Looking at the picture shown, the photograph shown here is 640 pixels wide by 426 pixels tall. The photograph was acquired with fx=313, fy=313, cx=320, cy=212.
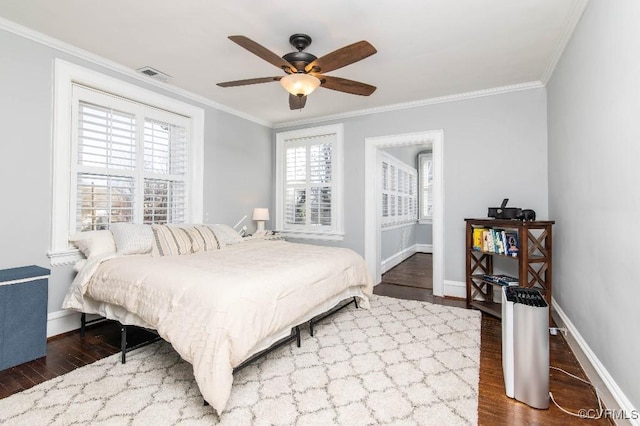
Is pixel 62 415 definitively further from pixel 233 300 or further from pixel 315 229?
pixel 315 229

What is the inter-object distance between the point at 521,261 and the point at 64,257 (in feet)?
14.3

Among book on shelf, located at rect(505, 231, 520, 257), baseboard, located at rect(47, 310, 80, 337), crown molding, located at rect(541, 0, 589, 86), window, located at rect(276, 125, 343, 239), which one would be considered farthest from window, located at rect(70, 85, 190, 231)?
crown molding, located at rect(541, 0, 589, 86)

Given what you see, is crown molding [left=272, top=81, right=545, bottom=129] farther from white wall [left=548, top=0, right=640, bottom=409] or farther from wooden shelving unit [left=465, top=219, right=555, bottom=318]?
wooden shelving unit [left=465, top=219, right=555, bottom=318]

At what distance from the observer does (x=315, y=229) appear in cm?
513

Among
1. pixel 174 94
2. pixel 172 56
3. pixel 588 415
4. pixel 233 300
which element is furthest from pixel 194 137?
pixel 588 415

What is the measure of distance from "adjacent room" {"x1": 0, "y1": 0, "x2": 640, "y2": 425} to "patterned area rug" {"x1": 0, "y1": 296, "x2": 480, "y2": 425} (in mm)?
18

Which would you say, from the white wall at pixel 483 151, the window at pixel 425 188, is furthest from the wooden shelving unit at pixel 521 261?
the window at pixel 425 188

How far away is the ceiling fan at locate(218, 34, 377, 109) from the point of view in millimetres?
2148

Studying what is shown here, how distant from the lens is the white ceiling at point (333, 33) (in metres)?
2.30

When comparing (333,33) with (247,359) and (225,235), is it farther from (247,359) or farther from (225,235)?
(247,359)

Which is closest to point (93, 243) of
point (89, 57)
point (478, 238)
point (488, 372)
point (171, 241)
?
point (171, 241)

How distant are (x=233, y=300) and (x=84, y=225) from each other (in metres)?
2.21

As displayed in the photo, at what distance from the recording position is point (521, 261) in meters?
3.09

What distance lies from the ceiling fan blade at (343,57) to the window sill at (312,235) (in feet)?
9.48
